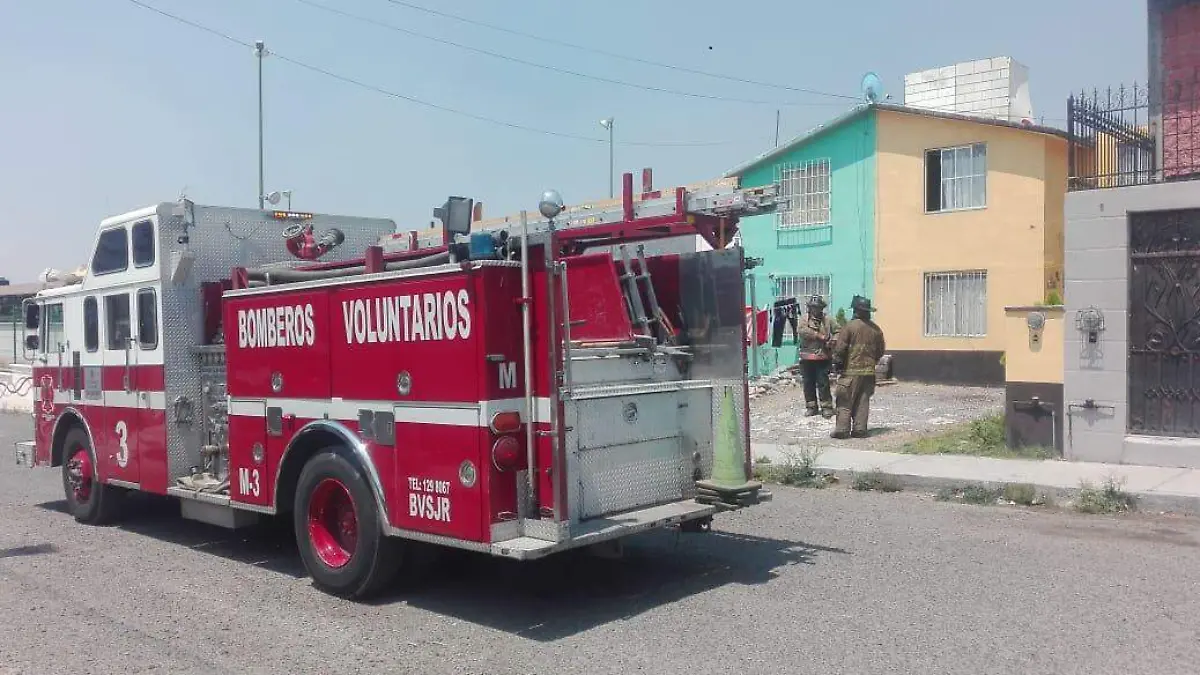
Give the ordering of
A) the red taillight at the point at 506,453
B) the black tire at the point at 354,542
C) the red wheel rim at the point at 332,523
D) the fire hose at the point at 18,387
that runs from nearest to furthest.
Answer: the red taillight at the point at 506,453, the black tire at the point at 354,542, the red wheel rim at the point at 332,523, the fire hose at the point at 18,387

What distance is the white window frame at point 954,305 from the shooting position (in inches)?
752

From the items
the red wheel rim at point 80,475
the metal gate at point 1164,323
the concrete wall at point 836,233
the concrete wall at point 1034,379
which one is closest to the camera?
the red wheel rim at point 80,475

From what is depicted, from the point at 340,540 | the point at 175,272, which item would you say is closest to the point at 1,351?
the point at 175,272

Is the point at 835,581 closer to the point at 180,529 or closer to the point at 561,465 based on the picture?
the point at 561,465

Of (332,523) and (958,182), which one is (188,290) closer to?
(332,523)

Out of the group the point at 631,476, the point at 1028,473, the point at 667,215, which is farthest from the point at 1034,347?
the point at 631,476

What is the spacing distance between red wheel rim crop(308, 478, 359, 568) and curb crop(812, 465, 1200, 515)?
6.27 meters

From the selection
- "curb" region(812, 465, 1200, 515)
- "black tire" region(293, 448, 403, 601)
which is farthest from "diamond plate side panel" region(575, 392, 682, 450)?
"curb" region(812, 465, 1200, 515)

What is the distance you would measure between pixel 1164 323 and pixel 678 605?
7.29 metres

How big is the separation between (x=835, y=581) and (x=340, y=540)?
351 centimetres

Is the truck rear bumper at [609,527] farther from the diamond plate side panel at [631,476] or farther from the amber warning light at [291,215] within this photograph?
the amber warning light at [291,215]

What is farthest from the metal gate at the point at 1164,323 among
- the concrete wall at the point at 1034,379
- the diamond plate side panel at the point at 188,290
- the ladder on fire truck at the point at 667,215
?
the diamond plate side panel at the point at 188,290

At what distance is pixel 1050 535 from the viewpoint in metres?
8.56

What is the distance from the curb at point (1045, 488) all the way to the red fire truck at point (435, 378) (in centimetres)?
418
